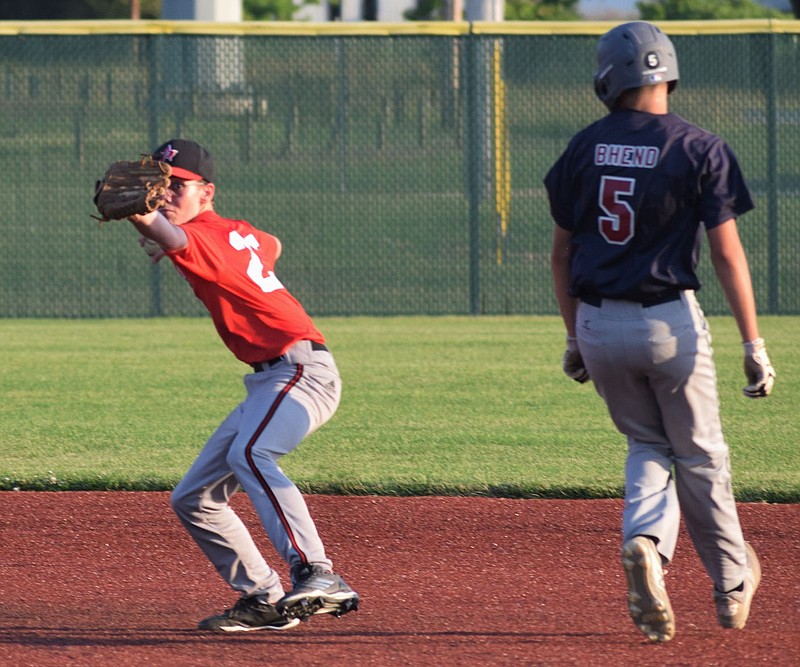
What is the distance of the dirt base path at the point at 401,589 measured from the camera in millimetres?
4141

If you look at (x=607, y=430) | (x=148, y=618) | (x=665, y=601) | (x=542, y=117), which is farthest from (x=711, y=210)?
(x=542, y=117)

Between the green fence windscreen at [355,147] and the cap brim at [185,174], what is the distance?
8.09 metres

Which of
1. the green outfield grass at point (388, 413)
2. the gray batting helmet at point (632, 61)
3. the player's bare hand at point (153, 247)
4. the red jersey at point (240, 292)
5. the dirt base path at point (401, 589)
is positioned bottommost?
the green outfield grass at point (388, 413)

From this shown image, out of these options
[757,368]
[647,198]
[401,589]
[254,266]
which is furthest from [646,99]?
[401,589]

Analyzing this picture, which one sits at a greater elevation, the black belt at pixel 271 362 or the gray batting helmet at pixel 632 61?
the gray batting helmet at pixel 632 61

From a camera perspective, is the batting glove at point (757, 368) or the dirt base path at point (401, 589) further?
the dirt base path at point (401, 589)

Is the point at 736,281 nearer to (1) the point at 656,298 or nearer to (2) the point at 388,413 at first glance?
(1) the point at 656,298

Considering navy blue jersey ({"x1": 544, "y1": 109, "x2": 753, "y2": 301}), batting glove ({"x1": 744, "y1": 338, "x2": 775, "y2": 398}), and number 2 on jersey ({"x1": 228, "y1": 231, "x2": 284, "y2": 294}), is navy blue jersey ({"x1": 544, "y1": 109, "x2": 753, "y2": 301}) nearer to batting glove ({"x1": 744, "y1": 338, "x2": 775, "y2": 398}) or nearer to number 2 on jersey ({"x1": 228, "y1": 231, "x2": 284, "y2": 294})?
batting glove ({"x1": 744, "y1": 338, "x2": 775, "y2": 398})

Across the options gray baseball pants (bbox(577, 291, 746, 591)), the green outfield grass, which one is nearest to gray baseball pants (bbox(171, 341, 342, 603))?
gray baseball pants (bbox(577, 291, 746, 591))

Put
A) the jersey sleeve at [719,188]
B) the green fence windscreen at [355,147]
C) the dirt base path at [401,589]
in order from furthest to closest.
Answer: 1. the green fence windscreen at [355,147]
2. the dirt base path at [401,589]
3. the jersey sleeve at [719,188]

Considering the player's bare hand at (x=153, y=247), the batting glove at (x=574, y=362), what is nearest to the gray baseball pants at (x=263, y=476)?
the player's bare hand at (x=153, y=247)

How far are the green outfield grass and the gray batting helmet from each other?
2.70 meters

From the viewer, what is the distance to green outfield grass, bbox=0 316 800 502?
668 cm

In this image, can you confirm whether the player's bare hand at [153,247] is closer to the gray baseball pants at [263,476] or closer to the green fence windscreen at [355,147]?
the gray baseball pants at [263,476]
